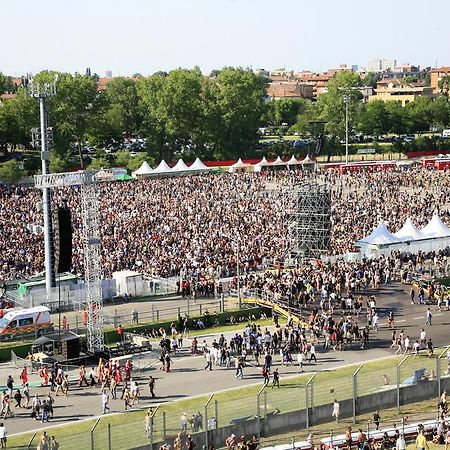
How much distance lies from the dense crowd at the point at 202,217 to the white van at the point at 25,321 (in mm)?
9493

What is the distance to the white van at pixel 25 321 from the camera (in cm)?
3703

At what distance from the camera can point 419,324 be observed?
38.2 metres

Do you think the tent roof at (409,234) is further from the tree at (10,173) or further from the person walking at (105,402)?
the tree at (10,173)

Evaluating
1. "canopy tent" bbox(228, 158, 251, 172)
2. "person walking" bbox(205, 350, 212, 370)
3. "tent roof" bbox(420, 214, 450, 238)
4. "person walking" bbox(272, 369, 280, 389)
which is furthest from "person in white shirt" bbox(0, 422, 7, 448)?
"canopy tent" bbox(228, 158, 251, 172)

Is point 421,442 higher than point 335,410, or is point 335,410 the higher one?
point 421,442

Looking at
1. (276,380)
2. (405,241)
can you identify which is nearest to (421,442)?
(276,380)

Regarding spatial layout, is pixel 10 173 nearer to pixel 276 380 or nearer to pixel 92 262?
pixel 92 262

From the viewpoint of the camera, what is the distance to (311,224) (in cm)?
4947

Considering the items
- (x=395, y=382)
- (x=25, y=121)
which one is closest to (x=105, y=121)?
(x=25, y=121)

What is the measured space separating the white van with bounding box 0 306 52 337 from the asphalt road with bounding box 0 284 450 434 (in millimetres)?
2352

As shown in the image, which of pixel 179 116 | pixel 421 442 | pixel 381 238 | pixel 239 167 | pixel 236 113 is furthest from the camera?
pixel 236 113

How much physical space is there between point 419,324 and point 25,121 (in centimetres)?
7097

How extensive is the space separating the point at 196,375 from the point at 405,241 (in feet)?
69.3

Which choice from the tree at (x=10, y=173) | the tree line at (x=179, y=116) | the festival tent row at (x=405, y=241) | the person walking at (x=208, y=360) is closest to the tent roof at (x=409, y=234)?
the festival tent row at (x=405, y=241)
